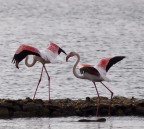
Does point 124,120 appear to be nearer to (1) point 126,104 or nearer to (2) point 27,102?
(1) point 126,104

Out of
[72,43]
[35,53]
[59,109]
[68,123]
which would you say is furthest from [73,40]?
[68,123]

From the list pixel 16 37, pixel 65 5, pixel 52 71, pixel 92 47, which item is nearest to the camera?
pixel 52 71

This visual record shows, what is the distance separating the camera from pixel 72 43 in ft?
145

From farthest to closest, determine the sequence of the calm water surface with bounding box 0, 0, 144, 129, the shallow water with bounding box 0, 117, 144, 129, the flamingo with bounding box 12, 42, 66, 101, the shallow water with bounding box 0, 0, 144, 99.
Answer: the shallow water with bounding box 0, 0, 144, 99
the calm water surface with bounding box 0, 0, 144, 129
the flamingo with bounding box 12, 42, 66, 101
the shallow water with bounding box 0, 117, 144, 129

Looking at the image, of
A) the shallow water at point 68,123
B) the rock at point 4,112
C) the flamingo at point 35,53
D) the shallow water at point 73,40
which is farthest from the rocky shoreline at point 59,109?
the shallow water at point 73,40

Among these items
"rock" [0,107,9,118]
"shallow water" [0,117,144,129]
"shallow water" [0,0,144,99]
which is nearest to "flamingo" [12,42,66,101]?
"rock" [0,107,9,118]

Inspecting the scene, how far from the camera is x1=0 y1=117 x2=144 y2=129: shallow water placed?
17938 millimetres

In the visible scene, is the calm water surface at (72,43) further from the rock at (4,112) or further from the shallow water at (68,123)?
the rock at (4,112)

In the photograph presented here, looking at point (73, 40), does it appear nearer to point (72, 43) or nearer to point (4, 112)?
point (72, 43)

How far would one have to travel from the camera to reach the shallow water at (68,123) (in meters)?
17.9

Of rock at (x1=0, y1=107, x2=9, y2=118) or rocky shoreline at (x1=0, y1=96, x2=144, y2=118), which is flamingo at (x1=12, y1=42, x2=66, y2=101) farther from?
rock at (x1=0, y1=107, x2=9, y2=118)

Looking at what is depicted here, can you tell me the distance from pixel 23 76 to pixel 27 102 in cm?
1033

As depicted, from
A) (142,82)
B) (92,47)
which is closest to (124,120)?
(142,82)

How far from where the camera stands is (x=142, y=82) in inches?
1109
